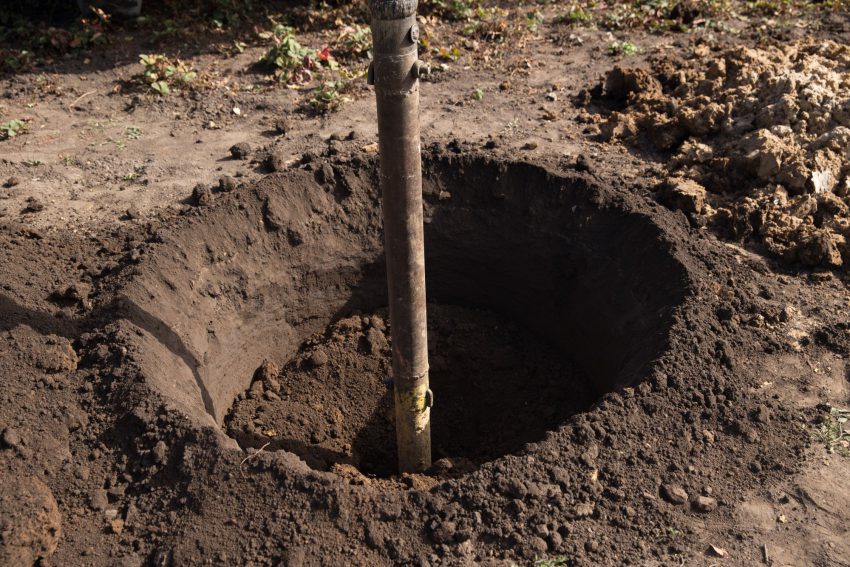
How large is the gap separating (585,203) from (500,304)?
1.23 m

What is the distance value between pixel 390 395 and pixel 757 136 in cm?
355

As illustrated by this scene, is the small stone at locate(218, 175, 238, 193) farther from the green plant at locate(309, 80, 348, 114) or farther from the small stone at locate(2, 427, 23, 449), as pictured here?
the small stone at locate(2, 427, 23, 449)

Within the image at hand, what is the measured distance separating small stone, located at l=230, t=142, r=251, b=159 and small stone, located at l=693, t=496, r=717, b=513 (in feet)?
14.8

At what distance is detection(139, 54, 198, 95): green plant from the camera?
7615 mm

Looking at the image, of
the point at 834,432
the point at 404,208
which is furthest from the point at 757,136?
the point at 404,208

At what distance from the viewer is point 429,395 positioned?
4695mm

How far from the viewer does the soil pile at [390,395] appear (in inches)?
215

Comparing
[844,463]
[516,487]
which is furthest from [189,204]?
[844,463]

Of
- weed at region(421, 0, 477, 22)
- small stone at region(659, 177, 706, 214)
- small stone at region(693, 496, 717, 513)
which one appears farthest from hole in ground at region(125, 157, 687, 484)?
weed at region(421, 0, 477, 22)

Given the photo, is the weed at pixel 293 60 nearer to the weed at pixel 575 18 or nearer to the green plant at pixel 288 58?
the green plant at pixel 288 58

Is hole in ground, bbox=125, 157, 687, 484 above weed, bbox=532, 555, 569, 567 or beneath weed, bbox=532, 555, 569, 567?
above

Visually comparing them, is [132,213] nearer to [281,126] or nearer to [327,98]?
[281,126]

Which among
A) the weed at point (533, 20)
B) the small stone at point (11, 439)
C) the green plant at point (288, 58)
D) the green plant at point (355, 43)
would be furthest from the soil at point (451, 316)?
the weed at point (533, 20)

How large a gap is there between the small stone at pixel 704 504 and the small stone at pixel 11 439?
347cm
